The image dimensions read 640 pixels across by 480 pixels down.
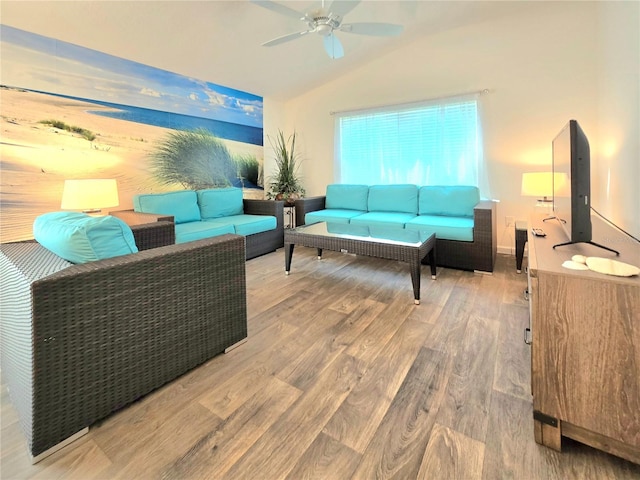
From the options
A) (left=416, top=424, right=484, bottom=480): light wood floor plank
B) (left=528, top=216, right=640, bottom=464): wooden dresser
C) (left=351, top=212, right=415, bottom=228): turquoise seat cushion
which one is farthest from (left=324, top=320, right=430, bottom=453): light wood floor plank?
(left=351, top=212, right=415, bottom=228): turquoise seat cushion

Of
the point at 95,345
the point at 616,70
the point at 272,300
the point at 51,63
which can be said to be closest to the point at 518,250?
the point at 616,70

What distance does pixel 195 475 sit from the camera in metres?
0.99

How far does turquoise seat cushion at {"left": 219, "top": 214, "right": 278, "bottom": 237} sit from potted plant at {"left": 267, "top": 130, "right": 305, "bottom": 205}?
0.74 metres

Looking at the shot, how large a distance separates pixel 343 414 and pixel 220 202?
3.11 metres

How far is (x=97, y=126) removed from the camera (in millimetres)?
2896

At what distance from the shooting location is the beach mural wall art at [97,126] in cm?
244

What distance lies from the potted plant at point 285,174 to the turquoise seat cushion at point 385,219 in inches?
50.2

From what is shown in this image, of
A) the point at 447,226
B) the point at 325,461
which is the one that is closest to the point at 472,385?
the point at 325,461

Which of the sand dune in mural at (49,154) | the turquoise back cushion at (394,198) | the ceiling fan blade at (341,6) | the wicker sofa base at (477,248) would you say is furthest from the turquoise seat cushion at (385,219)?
the sand dune in mural at (49,154)

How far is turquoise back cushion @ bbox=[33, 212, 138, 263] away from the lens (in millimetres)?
1185

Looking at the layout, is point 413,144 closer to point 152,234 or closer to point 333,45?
point 333,45

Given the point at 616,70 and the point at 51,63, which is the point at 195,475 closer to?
the point at 51,63

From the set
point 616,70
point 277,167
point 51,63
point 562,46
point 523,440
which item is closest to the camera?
point 523,440

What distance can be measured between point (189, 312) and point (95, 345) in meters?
0.39
